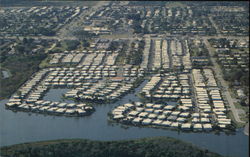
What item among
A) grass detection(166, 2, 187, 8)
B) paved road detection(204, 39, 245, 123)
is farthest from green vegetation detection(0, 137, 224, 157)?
grass detection(166, 2, 187, 8)

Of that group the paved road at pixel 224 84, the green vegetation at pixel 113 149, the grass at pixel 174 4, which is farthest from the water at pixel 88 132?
the grass at pixel 174 4

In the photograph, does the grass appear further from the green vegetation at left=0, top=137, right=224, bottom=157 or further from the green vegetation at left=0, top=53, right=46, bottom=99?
the green vegetation at left=0, top=137, right=224, bottom=157

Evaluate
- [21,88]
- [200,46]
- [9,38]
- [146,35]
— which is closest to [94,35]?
[146,35]

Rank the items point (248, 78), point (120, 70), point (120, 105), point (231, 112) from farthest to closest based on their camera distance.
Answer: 1. point (120, 70)
2. point (248, 78)
3. point (120, 105)
4. point (231, 112)

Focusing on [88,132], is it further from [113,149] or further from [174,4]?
[174,4]

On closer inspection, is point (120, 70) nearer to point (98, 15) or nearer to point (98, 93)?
point (98, 93)

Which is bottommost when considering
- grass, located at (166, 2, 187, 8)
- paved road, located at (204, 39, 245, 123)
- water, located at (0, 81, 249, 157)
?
water, located at (0, 81, 249, 157)
